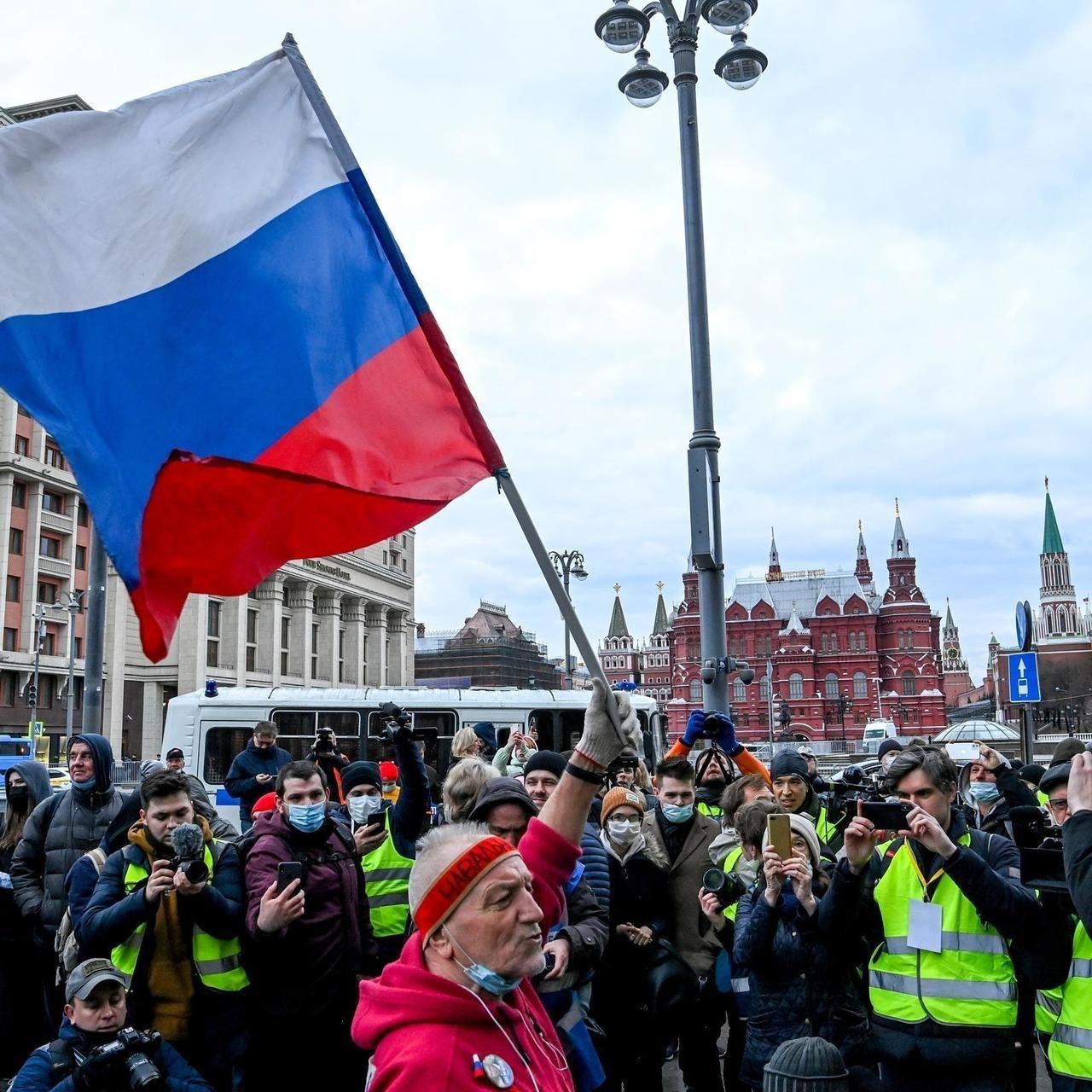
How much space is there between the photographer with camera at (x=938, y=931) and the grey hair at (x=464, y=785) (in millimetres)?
1825

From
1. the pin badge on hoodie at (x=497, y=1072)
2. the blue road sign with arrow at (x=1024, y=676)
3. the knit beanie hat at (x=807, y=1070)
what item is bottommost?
the knit beanie hat at (x=807, y=1070)

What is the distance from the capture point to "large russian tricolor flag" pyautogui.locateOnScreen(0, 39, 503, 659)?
381 cm

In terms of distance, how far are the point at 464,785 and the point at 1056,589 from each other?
144975 mm

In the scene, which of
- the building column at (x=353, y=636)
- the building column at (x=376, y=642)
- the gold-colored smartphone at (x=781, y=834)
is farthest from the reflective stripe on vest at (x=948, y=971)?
the building column at (x=376, y=642)

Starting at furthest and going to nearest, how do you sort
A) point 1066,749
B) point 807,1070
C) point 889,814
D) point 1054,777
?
point 1066,749, point 1054,777, point 889,814, point 807,1070

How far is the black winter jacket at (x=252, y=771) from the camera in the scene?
10.7m

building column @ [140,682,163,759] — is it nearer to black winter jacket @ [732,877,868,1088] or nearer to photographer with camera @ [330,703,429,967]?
photographer with camera @ [330,703,429,967]

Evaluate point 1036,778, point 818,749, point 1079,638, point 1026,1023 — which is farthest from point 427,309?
point 1079,638

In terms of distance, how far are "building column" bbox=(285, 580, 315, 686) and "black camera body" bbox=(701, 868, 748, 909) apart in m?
75.0

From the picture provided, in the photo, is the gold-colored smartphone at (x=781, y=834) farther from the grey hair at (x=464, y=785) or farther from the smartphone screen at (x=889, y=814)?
the grey hair at (x=464, y=785)

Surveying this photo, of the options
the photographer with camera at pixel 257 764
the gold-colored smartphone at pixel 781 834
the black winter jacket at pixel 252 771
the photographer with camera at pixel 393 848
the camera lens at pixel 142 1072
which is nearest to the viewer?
the camera lens at pixel 142 1072

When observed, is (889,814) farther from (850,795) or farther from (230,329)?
(230,329)

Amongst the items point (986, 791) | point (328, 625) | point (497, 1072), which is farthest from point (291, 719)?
point (328, 625)

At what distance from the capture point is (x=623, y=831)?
574 cm
